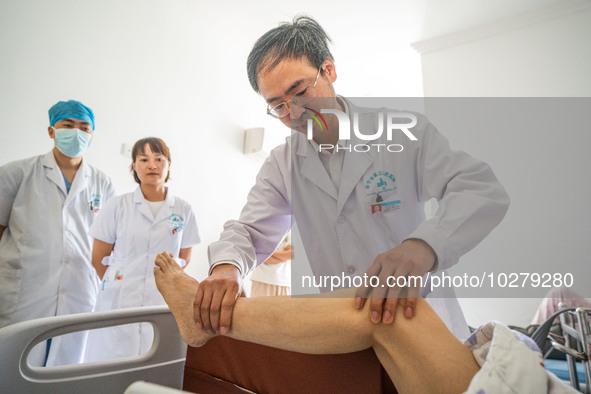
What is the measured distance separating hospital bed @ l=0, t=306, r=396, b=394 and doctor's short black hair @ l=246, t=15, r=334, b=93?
2.70 feet

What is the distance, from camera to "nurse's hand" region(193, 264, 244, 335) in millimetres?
750

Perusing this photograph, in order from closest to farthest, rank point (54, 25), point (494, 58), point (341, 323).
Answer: point (341, 323), point (54, 25), point (494, 58)

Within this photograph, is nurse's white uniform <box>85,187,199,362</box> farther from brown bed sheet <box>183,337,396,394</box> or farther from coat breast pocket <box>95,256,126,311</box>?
brown bed sheet <box>183,337,396,394</box>

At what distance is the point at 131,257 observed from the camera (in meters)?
1.96

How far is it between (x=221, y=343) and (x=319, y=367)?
0.29 meters

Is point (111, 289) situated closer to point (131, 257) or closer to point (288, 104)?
point (131, 257)

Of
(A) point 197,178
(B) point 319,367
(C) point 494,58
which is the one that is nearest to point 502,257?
(C) point 494,58

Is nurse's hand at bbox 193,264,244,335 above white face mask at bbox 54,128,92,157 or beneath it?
beneath

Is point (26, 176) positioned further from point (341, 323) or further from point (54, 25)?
point (341, 323)

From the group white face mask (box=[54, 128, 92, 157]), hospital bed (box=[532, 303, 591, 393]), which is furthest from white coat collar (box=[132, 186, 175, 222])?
hospital bed (box=[532, 303, 591, 393])

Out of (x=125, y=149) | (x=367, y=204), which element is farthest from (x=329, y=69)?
(x=125, y=149)

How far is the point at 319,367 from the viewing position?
70 centimetres

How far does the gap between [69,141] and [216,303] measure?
156 cm

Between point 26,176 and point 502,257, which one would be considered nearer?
point 26,176
